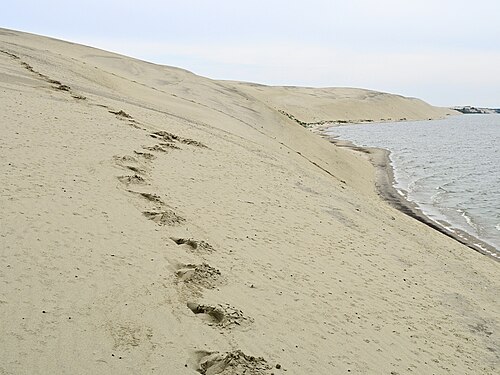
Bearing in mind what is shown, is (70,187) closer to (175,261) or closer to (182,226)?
(182,226)

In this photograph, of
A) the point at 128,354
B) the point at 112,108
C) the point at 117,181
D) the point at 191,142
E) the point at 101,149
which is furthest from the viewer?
the point at 112,108

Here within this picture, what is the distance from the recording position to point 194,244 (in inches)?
292

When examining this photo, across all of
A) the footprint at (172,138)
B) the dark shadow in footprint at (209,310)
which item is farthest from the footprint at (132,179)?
the footprint at (172,138)

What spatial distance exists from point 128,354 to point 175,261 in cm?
205

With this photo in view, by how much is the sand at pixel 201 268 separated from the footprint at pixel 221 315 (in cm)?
2

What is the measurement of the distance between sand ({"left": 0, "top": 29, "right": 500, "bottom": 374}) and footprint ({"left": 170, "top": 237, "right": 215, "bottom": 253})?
0.08 ft

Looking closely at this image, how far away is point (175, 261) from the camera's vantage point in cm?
666

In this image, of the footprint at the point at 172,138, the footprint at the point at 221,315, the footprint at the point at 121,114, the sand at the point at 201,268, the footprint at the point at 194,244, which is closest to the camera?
the sand at the point at 201,268

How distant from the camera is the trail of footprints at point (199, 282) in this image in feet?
15.9

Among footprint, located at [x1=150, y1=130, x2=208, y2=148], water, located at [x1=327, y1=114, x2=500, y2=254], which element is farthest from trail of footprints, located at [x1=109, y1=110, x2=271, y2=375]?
water, located at [x1=327, y1=114, x2=500, y2=254]

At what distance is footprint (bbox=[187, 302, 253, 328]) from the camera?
5566 millimetres

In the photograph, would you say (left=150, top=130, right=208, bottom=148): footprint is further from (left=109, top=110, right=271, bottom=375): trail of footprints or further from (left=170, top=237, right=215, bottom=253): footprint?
(left=170, top=237, right=215, bottom=253): footprint

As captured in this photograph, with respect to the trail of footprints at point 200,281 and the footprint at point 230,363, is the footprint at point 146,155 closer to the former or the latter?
the trail of footprints at point 200,281

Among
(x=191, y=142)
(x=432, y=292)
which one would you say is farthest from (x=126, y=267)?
(x=191, y=142)
